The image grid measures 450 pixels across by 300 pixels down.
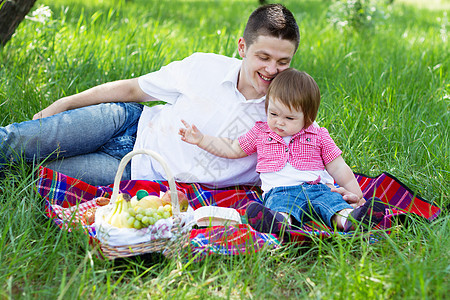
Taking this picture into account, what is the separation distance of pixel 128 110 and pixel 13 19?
1767mm

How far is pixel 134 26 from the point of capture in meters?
5.47

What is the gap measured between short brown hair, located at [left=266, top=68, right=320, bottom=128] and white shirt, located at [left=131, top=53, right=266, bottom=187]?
0.26 m

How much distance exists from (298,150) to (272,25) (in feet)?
2.39

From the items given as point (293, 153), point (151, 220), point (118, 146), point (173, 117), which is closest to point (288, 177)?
point (293, 153)

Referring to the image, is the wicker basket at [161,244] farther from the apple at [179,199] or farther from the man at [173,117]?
the man at [173,117]

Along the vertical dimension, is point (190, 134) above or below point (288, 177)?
above

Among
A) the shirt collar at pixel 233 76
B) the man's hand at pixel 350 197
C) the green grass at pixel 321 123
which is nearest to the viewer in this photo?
the green grass at pixel 321 123

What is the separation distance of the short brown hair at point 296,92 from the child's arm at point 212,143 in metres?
0.40

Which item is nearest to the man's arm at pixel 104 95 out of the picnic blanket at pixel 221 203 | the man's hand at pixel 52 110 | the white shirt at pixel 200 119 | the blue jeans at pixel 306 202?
the man's hand at pixel 52 110

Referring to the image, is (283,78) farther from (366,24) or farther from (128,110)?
(366,24)

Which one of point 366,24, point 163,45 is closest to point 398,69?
point 366,24

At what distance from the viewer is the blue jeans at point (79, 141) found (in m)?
2.74

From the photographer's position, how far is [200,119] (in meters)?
2.95

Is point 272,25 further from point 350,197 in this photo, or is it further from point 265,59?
point 350,197
